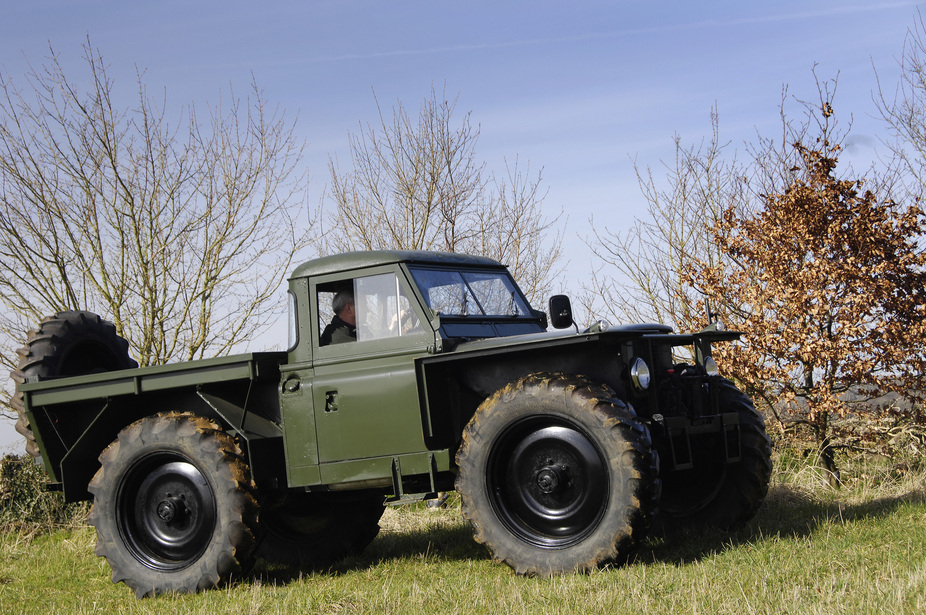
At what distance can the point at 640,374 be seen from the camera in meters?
6.60

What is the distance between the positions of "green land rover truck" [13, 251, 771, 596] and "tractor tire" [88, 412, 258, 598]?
2 centimetres

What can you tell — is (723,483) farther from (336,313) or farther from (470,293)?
(336,313)

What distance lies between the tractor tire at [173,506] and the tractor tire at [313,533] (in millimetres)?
901

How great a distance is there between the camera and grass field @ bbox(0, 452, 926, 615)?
17.5ft

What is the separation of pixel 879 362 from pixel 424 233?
8331 mm

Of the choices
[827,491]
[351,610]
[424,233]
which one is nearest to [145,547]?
[351,610]

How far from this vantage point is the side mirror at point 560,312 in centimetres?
819

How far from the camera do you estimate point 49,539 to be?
1130 centimetres

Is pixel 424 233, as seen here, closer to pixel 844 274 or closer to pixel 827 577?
pixel 844 274

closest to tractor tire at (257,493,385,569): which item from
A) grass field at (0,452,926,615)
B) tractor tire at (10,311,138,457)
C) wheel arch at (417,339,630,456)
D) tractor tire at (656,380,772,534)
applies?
grass field at (0,452,926,615)

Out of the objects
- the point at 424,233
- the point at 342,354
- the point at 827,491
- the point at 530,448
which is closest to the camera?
the point at 530,448

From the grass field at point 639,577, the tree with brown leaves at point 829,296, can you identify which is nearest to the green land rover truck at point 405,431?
the grass field at point 639,577

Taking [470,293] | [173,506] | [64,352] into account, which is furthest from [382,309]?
[64,352]

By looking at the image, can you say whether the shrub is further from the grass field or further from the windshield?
the windshield
